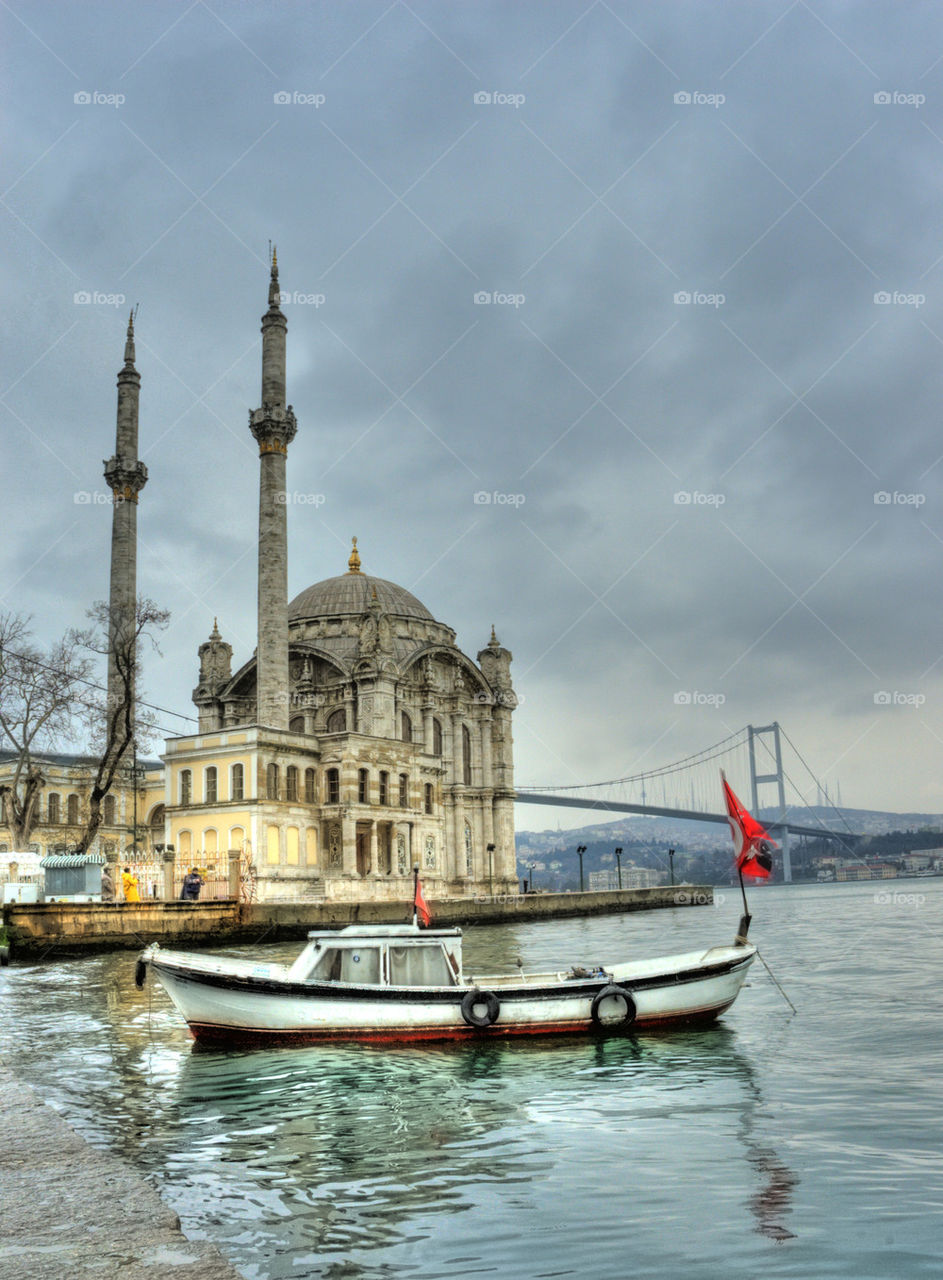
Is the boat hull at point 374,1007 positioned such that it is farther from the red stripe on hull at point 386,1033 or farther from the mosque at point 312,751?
the mosque at point 312,751

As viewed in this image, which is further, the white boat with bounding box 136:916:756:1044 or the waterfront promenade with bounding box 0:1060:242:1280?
the white boat with bounding box 136:916:756:1044

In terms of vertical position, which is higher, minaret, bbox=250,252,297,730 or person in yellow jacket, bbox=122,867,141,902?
minaret, bbox=250,252,297,730

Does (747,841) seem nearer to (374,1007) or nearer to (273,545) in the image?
(374,1007)

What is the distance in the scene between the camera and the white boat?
1455 centimetres

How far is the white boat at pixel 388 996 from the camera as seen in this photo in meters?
14.5

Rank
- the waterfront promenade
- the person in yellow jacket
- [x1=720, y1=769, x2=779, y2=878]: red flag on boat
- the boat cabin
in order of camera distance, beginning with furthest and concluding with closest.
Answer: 1. the person in yellow jacket
2. [x1=720, y1=769, x2=779, y2=878]: red flag on boat
3. the boat cabin
4. the waterfront promenade

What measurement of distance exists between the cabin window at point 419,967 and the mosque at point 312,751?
25.9 metres

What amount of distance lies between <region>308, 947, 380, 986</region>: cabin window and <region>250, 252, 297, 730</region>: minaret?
33495 mm

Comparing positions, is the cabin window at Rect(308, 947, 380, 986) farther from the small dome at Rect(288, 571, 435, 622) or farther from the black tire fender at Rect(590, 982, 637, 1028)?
the small dome at Rect(288, 571, 435, 622)

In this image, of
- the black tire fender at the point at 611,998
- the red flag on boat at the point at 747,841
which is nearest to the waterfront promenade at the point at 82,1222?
the black tire fender at the point at 611,998

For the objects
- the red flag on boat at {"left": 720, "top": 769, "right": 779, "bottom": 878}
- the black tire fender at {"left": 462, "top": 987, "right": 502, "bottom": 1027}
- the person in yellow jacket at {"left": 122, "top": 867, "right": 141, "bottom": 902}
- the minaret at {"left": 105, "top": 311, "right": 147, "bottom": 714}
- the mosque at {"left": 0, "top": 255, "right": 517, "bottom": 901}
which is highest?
the minaret at {"left": 105, "top": 311, "right": 147, "bottom": 714}

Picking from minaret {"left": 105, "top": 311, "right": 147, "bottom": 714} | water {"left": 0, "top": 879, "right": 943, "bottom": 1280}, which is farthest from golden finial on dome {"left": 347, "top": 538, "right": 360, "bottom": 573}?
water {"left": 0, "top": 879, "right": 943, "bottom": 1280}

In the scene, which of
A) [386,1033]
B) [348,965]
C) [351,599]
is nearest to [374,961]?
[348,965]

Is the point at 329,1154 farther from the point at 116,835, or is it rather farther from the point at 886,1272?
the point at 116,835
